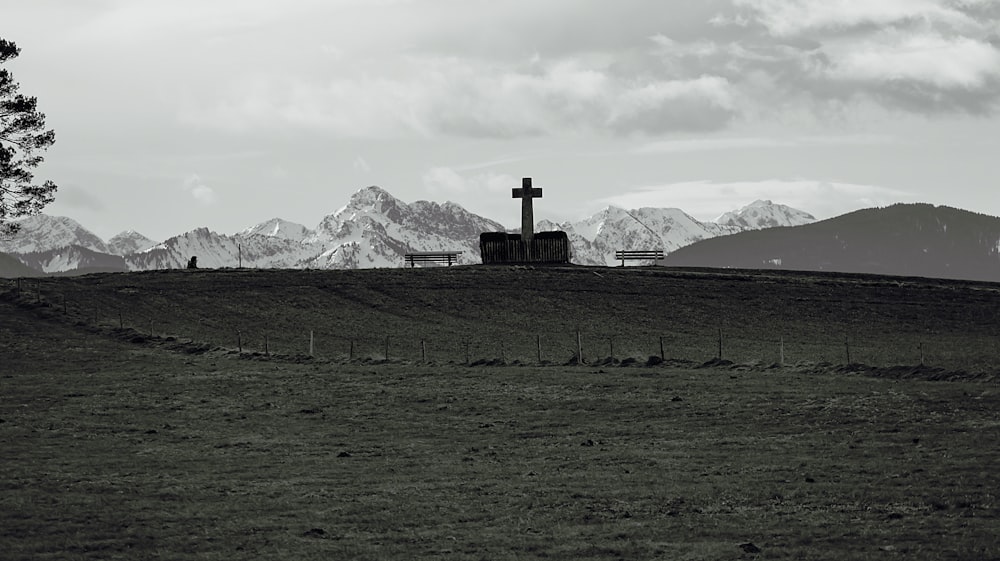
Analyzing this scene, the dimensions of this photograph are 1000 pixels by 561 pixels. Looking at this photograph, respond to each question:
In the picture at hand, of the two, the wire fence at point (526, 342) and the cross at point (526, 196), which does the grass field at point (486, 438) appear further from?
the cross at point (526, 196)

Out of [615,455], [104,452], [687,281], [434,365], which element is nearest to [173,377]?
[434,365]

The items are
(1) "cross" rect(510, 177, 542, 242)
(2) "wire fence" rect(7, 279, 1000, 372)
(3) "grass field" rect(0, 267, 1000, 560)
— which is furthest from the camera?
(1) "cross" rect(510, 177, 542, 242)

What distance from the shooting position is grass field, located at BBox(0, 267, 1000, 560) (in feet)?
71.7

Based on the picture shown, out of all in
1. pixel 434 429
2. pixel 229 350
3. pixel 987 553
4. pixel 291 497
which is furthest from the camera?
pixel 229 350

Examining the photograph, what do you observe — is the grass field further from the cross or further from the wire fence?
the cross

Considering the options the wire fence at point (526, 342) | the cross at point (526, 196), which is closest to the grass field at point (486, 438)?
the wire fence at point (526, 342)

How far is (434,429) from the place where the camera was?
36.9m

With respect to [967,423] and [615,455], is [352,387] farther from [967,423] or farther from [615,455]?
[967,423]

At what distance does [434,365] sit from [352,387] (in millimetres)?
7430

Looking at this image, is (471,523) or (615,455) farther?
(615,455)

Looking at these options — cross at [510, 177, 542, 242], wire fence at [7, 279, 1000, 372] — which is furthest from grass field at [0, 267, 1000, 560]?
cross at [510, 177, 542, 242]

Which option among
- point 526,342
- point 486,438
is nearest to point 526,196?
point 526,342

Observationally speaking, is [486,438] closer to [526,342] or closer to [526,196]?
[526,342]

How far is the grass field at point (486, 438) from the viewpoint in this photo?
71.7ft
